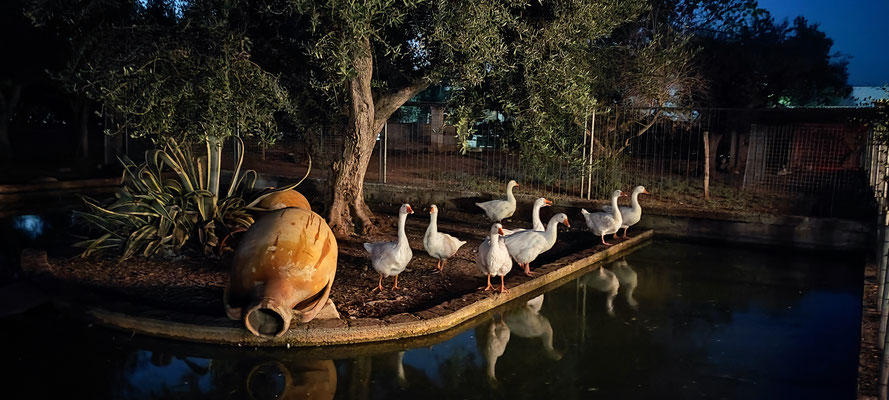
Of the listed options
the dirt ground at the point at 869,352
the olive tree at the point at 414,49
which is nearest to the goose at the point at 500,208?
the olive tree at the point at 414,49

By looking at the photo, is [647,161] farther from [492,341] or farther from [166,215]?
→ [166,215]

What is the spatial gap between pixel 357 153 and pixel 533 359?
574 cm

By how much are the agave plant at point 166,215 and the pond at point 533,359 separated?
2155mm

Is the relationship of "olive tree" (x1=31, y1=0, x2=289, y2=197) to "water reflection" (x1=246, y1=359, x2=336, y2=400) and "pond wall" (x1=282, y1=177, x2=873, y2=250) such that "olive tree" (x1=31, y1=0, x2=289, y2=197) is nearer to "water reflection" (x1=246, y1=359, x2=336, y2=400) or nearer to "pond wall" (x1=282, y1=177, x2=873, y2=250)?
"water reflection" (x1=246, y1=359, x2=336, y2=400)

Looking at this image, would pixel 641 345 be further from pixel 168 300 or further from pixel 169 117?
pixel 169 117

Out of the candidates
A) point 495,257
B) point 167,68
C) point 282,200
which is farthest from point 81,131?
point 495,257

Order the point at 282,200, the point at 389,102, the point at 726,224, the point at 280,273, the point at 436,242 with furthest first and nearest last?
the point at 726,224 < the point at 389,102 < the point at 282,200 < the point at 436,242 < the point at 280,273

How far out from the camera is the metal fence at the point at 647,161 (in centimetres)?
1542

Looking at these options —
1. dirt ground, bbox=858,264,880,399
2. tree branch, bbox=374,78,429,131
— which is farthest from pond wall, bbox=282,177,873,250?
dirt ground, bbox=858,264,880,399

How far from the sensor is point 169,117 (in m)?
8.42

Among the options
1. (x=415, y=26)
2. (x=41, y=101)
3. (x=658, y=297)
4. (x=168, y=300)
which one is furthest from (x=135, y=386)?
(x=41, y=101)

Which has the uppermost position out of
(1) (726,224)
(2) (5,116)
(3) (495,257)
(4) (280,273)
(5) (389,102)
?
(5) (389,102)

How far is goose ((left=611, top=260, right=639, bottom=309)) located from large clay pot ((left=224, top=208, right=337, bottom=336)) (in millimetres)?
4213

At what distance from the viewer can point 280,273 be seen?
20.9 ft
